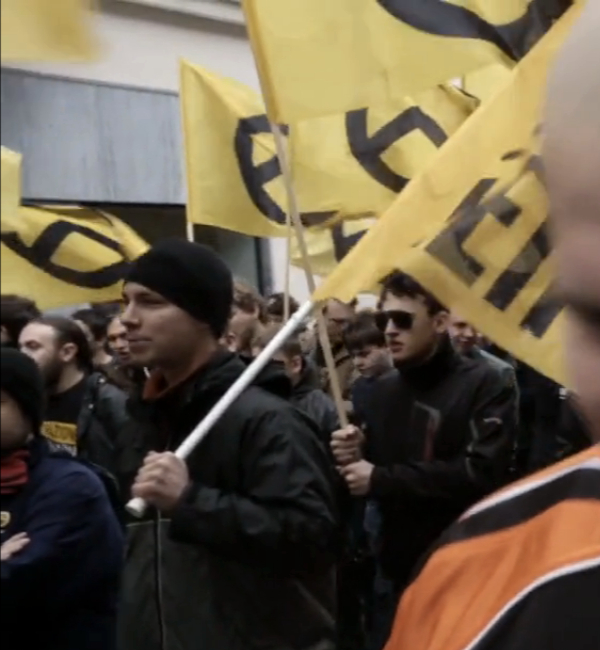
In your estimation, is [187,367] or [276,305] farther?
[276,305]

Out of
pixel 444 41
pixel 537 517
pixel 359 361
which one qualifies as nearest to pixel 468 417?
pixel 444 41

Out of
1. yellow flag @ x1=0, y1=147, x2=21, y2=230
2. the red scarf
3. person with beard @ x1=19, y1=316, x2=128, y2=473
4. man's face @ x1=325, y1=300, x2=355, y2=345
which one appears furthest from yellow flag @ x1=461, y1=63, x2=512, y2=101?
yellow flag @ x1=0, y1=147, x2=21, y2=230

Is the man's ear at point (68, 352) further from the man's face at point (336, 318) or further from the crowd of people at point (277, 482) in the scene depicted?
the man's face at point (336, 318)

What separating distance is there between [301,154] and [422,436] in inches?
44.5

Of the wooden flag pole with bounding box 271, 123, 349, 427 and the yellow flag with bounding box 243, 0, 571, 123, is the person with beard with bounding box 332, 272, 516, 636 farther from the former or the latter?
the yellow flag with bounding box 243, 0, 571, 123

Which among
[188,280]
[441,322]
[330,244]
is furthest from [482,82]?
[188,280]

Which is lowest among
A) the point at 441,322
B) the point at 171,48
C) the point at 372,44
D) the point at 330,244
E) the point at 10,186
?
the point at 441,322

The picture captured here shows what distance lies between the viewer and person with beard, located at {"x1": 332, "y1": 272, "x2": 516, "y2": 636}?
387 cm

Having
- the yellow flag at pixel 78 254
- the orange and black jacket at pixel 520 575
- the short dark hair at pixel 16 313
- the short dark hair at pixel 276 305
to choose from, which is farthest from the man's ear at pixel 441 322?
the orange and black jacket at pixel 520 575

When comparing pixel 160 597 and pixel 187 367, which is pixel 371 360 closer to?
pixel 187 367

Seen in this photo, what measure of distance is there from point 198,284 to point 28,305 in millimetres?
622

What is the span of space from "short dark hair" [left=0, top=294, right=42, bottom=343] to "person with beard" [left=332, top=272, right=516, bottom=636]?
5.01 ft

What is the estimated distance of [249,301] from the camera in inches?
214

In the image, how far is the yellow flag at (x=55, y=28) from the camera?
39.9 inches
